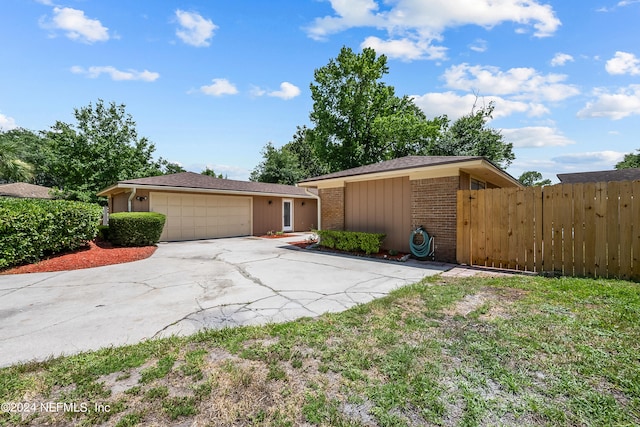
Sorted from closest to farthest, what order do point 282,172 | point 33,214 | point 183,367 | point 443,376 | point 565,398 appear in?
point 565,398 → point 443,376 → point 183,367 → point 33,214 → point 282,172

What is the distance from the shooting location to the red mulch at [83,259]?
6.32m

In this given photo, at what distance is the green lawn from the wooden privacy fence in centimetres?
215

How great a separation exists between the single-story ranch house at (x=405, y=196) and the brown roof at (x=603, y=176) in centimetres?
1166

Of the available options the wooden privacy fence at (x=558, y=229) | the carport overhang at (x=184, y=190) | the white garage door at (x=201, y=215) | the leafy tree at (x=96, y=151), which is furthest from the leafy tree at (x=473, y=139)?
the leafy tree at (x=96, y=151)

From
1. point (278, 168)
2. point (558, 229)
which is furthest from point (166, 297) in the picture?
point (278, 168)

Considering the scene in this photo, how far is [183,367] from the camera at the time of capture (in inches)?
89.3

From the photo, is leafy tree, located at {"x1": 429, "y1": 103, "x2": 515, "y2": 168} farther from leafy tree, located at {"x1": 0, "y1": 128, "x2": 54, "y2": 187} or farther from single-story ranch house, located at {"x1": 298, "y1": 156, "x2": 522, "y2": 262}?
leafy tree, located at {"x1": 0, "y1": 128, "x2": 54, "y2": 187}

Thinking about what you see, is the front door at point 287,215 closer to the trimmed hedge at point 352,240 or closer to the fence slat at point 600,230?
the trimmed hedge at point 352,240

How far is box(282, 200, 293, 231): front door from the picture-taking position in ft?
57.1

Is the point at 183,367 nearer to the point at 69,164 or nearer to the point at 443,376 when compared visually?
the point at 443,376

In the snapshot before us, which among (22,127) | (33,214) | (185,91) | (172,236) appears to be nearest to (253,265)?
(33,214)

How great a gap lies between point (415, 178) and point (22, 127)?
50.5 meters

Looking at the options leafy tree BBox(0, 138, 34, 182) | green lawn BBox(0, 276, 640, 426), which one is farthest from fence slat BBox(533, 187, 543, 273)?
leafy tree BBox(0, 138, 34, 182)

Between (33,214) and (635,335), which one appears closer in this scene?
(635,335)
